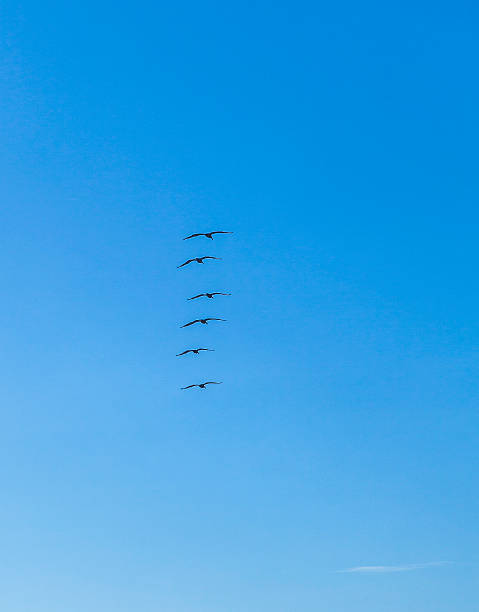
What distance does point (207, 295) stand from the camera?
197 m

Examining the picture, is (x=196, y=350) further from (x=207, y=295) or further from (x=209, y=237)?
(x=209, y=237)

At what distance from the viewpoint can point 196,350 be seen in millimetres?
189375

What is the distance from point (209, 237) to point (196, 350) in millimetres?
29903

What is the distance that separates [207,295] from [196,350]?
16783mm

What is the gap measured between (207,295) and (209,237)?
1934 cm

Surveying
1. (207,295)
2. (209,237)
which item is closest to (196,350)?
(207,295)

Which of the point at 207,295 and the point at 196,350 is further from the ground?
the point at 207,295

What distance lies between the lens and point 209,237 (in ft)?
606

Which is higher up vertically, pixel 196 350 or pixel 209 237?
pixel 209 237

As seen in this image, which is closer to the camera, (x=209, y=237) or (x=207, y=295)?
(x=209, y=237)
